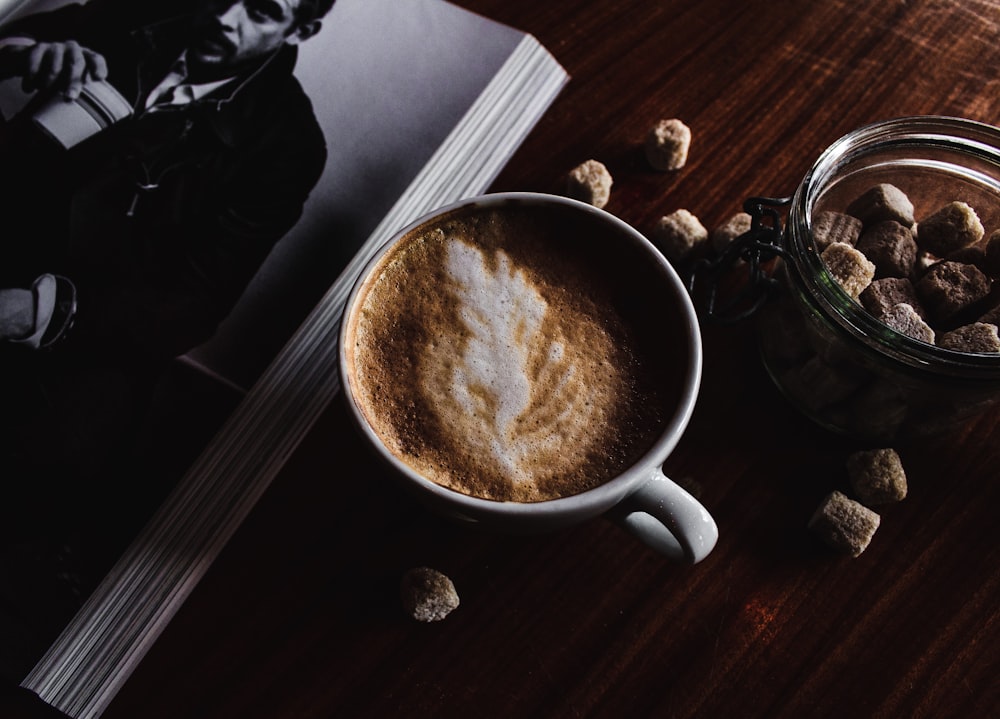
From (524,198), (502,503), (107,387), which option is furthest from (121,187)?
(502,503)

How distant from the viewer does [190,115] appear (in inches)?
32.7

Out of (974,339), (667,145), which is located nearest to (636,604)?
(974,339)

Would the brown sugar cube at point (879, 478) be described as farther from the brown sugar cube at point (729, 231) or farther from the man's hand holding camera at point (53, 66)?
the man's hand holding camera at point (53, 66)

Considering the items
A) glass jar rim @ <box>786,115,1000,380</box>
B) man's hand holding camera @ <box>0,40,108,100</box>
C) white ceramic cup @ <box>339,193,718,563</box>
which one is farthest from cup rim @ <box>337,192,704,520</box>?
man's hand holding camera @ <box>0,40,108,100</box>

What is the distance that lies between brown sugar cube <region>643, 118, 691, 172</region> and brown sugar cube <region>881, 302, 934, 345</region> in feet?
0.91

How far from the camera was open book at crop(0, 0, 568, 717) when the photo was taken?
0.67 metres

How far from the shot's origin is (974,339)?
63 centimetres

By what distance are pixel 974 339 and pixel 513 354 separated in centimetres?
37

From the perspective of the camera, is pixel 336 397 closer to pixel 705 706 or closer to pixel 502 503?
pixel 502 503

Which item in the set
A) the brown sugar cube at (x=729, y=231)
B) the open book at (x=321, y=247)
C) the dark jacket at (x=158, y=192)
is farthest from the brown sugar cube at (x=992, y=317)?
the dark jacket at (x=158, y=192)

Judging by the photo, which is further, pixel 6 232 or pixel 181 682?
pixel 6 232

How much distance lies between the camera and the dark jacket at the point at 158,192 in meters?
0.77

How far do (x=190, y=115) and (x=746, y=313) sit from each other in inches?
23.6

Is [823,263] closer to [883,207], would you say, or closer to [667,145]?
[883,207]
